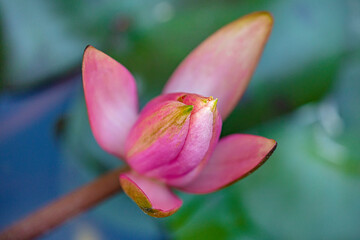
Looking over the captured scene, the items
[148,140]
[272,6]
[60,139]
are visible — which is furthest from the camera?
[60,139]

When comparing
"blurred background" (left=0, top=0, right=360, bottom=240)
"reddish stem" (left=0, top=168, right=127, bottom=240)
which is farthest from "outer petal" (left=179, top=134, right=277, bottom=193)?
"blurred background" (left=0, top=0, right=360, bottom=240)

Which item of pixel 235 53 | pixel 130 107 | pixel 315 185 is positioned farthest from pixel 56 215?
pixel 315 185

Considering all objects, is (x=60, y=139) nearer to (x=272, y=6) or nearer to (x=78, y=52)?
(x=78, y=52)

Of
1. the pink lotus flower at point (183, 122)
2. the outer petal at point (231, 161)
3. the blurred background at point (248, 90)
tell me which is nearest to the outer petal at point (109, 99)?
the pink lotus flower at point (183, 122)

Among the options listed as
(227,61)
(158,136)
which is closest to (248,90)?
(227,61)

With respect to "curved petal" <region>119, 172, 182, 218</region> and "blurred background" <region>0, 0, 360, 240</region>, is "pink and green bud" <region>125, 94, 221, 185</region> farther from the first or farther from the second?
"blurred background" <region>0, 0, 360, 240</region>

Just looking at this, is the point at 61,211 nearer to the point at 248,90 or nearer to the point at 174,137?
the point at 174,137

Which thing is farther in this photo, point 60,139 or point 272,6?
point 60,139
